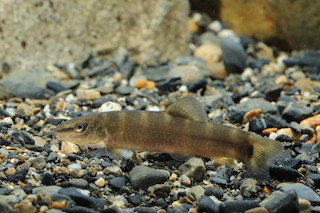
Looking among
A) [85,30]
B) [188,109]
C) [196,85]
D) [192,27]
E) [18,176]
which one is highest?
[85,30]

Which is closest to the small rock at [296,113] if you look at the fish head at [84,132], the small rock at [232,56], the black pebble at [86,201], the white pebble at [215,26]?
the fish head at [84,132]

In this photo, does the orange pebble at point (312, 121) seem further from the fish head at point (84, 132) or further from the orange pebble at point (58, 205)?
the orange pebble at point (58, 205)

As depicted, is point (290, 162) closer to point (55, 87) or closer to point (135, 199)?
point (135, 199)

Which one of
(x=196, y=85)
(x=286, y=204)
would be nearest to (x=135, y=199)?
(x=286, y=204)

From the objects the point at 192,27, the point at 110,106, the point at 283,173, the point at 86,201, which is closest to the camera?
the point at 86,201

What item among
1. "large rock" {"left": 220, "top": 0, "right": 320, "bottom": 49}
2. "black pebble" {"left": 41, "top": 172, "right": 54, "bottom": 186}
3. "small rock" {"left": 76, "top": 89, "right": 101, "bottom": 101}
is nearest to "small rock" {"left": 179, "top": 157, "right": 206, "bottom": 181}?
"black pebble" {"left": 41, "top": 172, "right": 54, "bottom": 186}

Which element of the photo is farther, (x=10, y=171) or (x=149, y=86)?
(x=149, y=86)

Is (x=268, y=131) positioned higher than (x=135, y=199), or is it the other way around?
(x=135, y=199)

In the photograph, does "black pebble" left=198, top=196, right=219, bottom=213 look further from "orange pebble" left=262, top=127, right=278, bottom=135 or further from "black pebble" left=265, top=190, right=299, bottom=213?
"orange pebble" left=262, top=127, right=278, bottom=135
